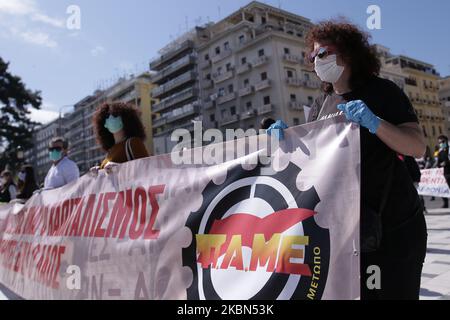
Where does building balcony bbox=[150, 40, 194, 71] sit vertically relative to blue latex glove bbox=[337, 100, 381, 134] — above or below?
above

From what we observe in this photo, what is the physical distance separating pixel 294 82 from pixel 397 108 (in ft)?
139

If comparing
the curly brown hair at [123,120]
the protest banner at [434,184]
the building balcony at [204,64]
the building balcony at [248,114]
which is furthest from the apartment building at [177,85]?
the curly brown hair at [123,120]

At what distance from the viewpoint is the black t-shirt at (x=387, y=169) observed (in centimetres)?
156

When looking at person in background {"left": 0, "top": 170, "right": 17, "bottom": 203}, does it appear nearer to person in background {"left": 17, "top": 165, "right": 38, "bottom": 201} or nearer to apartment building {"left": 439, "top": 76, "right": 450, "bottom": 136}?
person in background {"left": 17, "top": 165, "right": 38, "bottom": 201}

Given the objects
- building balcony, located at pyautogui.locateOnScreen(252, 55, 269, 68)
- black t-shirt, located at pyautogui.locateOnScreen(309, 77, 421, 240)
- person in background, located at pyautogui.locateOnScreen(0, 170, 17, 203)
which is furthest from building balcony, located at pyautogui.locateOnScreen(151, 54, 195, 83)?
black t-shirt, located at pyautogui.locateOnScreen(309, 77, 421, 240)

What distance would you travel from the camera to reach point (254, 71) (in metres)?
44.9

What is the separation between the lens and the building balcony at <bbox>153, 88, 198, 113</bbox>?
53906 mm

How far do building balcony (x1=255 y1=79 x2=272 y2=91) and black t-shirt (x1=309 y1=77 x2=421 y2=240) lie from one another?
1649 inches

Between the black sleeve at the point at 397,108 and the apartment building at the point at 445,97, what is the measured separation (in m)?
78.1

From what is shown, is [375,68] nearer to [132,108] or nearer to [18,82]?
[132,108]

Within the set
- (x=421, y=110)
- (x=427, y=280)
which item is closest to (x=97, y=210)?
(x=427, y=280)

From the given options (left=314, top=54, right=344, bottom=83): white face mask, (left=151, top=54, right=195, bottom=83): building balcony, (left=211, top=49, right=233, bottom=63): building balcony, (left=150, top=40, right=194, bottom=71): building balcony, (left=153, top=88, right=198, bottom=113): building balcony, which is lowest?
(left=314, top=54, right=344, bottom=83): white face mask

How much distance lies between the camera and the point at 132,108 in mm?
3736

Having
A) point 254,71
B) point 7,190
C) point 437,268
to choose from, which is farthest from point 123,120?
point 254,71
